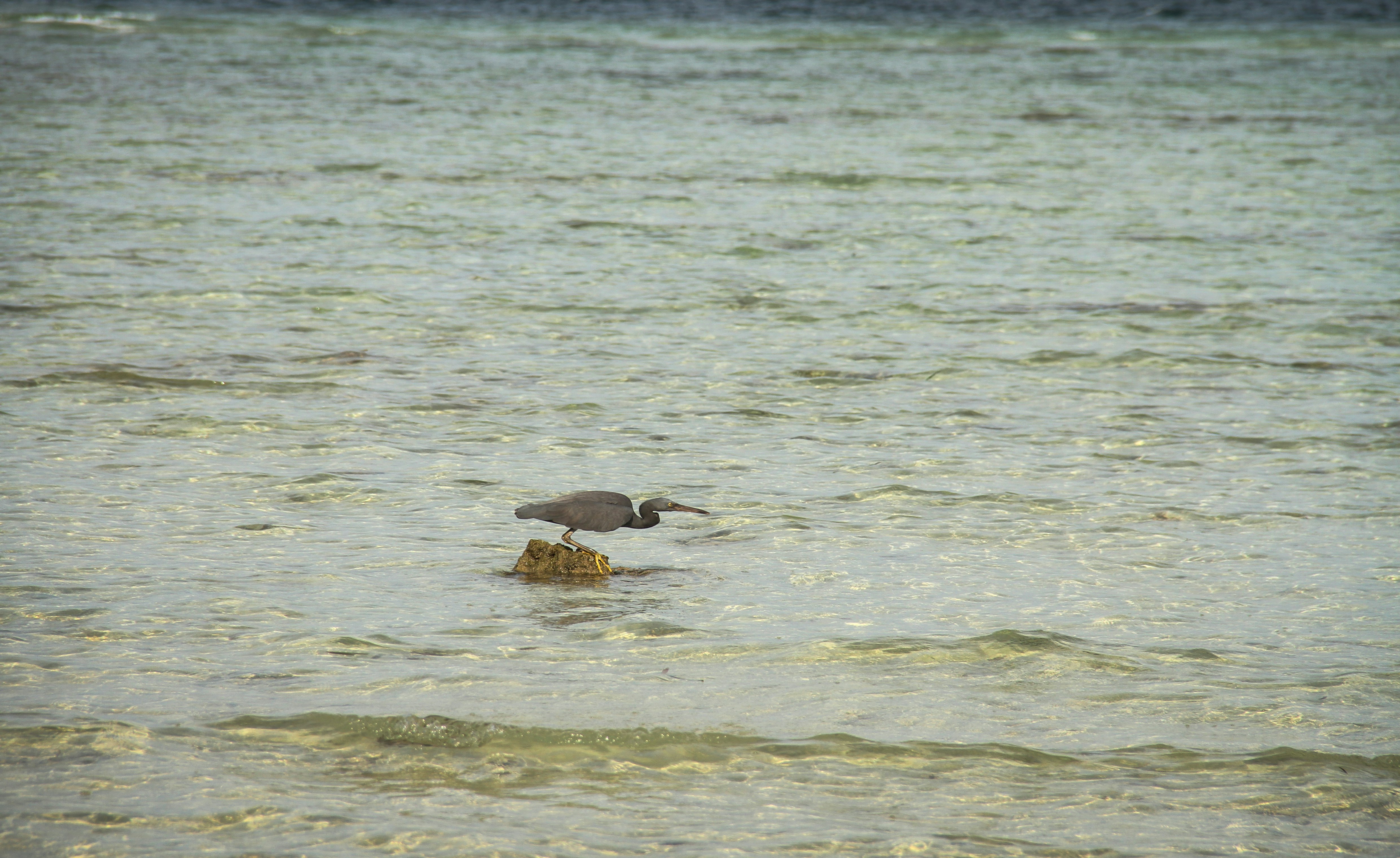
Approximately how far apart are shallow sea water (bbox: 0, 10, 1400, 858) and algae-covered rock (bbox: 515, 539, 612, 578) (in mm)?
111

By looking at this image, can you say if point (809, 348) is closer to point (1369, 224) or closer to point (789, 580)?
point (789, 580)

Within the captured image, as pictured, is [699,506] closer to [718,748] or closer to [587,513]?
[587,513]

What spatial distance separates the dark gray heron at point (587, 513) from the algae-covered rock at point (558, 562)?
0.03m

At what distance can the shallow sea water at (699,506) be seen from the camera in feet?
14.7

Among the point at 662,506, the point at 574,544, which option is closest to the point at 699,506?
the point at 662,506

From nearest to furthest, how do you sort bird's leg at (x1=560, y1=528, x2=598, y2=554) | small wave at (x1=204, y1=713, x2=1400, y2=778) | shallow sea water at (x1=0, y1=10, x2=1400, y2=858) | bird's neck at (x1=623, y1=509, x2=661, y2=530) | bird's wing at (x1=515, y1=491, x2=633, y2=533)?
shallow sea water at (x1=0, y1=10, x2=1400, y2=858) < small wave at (x1=204, y1=713, x2=1400, y2=778) < bird's wing at (x1=515, y1=491, x2=633, y2=533) < bird's leg at (x1=560, y1=528, x2=598, y2=554) < bird's neck at (x1=623, y1=509, x2=661, y2=530)

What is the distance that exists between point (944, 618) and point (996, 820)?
63.0 inches

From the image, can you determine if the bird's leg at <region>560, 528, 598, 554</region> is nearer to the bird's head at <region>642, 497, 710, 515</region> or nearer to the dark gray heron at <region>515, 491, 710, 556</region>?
the dark gray heron at <region>515, 491, 710, 556</region>

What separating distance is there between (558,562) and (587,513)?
28cm

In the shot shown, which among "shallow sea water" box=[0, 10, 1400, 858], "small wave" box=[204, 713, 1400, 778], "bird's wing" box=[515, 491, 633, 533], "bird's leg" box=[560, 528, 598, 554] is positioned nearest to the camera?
"shallow sea water" box=[0, 10, 1400, 858]

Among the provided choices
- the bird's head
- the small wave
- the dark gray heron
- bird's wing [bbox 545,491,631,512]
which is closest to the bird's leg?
the dark gray heron

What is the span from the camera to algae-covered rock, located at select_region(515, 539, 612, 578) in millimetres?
6211

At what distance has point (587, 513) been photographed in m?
6.12

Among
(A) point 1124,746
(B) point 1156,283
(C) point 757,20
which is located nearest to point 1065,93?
(B) point 1156,283
